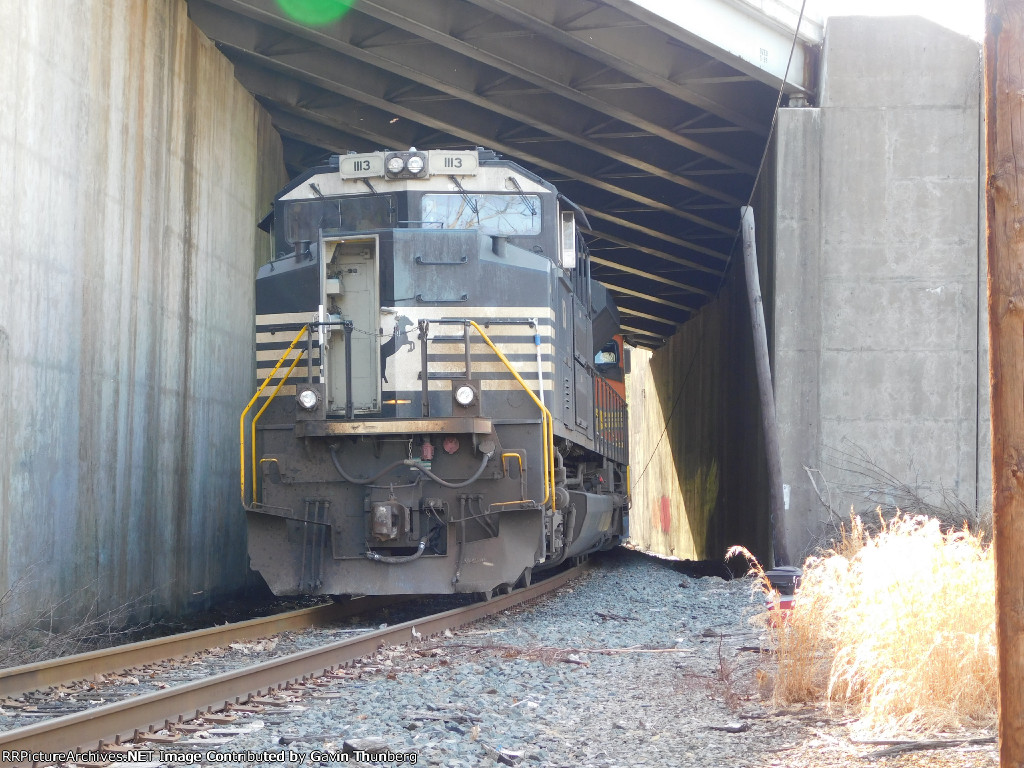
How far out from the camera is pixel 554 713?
5.41 metres

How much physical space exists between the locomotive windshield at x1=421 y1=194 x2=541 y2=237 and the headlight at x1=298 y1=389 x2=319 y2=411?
1.83 meters

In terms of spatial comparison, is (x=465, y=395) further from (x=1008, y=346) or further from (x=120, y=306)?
(x=1008, y=346)

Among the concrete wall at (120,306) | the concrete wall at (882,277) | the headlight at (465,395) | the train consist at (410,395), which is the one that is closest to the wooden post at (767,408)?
the concrete wall at (882,277)

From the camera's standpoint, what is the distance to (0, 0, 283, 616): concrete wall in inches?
324

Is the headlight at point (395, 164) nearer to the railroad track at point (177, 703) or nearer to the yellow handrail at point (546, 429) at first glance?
the yellow handrail at point (546, 429)

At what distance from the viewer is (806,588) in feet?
19.0

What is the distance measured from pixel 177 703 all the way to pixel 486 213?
546 cm

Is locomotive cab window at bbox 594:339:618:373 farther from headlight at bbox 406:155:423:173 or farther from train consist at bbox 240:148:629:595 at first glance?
headlight at bbox 406:155:423:173

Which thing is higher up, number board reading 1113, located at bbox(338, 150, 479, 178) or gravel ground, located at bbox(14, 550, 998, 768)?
number board reading 1113, located at bbox(338, 150, 479, 178)

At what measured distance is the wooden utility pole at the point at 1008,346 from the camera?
319 cm

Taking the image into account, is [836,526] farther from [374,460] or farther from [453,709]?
[453,709]

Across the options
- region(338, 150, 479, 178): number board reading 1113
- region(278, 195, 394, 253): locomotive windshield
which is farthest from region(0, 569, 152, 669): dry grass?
region(338, 150, 479, 178): number board reading 1113

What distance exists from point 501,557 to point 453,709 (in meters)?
3.27

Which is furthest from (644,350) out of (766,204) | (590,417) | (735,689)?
(735,689)
